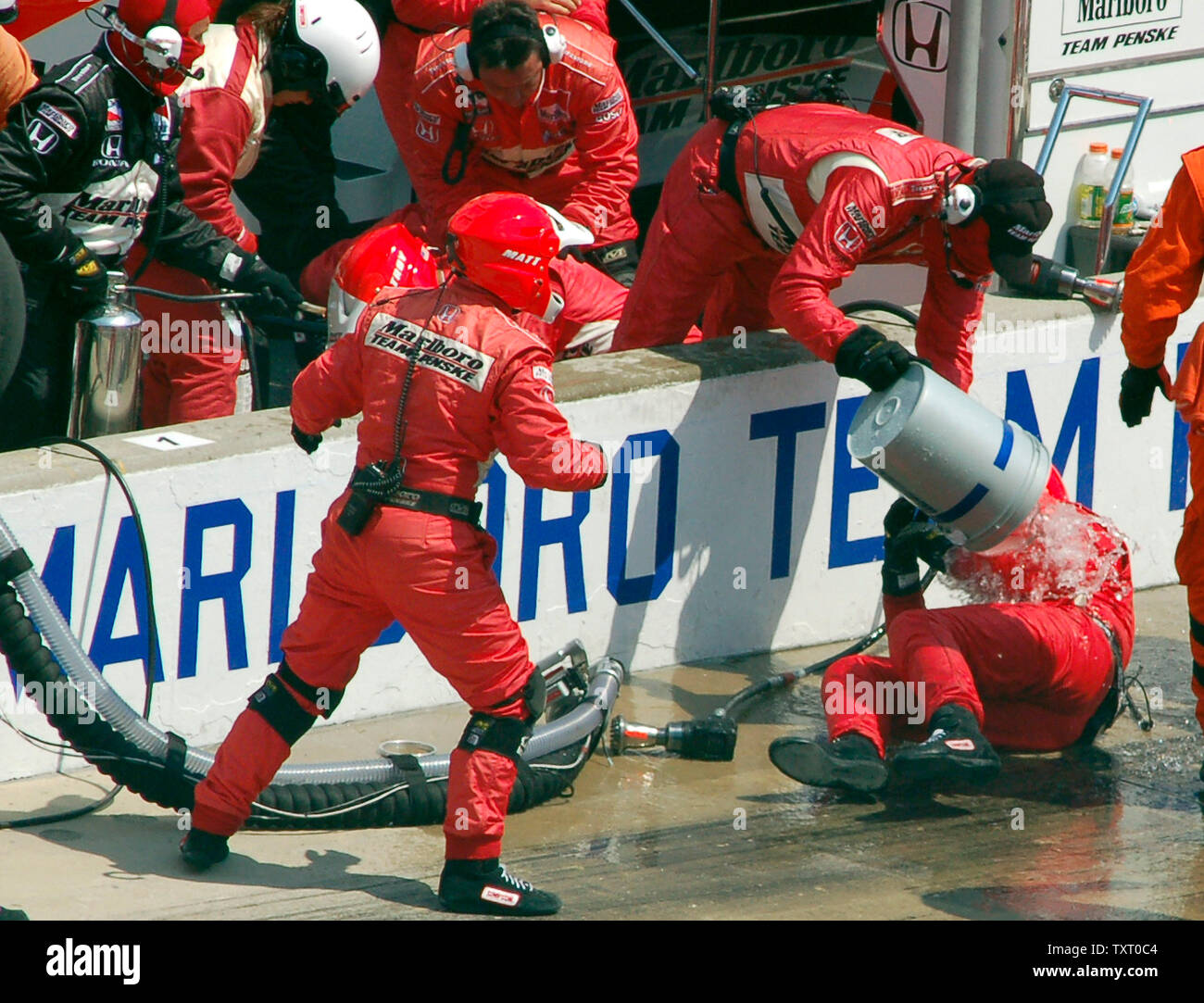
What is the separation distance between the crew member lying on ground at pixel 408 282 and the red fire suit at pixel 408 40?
37 centimetres

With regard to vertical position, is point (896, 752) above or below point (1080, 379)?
below

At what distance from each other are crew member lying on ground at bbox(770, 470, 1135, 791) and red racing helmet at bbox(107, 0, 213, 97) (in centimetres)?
261

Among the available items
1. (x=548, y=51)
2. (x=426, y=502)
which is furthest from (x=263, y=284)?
(x=426, y=502)

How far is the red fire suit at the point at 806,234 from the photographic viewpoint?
6.28m

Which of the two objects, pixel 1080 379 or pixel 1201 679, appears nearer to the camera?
pixel 1201 679

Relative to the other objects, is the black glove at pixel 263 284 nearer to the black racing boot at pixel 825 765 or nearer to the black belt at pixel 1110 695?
the black racing boot at pixel 825 765

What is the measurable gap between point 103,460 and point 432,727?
131 cm

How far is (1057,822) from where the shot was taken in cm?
575

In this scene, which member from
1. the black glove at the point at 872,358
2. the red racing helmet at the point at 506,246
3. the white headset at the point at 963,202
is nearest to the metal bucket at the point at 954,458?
the black glove at the point at 872,358

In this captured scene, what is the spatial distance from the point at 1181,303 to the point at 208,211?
3.20 meters
